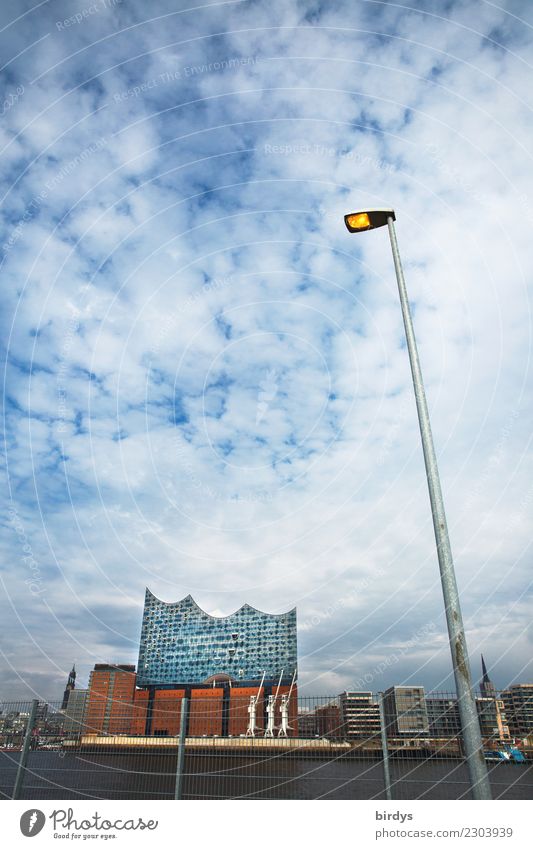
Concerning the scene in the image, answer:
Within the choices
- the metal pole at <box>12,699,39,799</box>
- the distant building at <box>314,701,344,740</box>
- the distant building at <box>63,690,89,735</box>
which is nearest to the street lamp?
the distant building at <box>314,701,344,740</box>

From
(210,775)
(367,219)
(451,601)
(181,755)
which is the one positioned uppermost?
(367,219)

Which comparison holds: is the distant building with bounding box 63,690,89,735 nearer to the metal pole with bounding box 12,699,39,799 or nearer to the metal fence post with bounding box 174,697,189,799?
the metal pole with bounding box 12,699,39,799

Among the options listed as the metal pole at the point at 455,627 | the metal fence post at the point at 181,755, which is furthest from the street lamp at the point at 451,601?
the metal fence post at the point at 181,755

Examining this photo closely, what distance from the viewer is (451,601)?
4590 mm

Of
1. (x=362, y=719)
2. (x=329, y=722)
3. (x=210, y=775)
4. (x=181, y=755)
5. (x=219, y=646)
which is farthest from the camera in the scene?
(x=219, y=646)

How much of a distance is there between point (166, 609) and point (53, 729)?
497ft

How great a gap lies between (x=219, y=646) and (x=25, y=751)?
142 meters

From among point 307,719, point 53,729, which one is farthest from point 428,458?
point 53,729

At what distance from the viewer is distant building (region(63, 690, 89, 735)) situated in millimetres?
8453

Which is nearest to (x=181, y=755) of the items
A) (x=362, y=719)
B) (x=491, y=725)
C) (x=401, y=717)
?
(x=362, y=719)

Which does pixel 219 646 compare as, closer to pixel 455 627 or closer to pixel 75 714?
pixel 75 714
